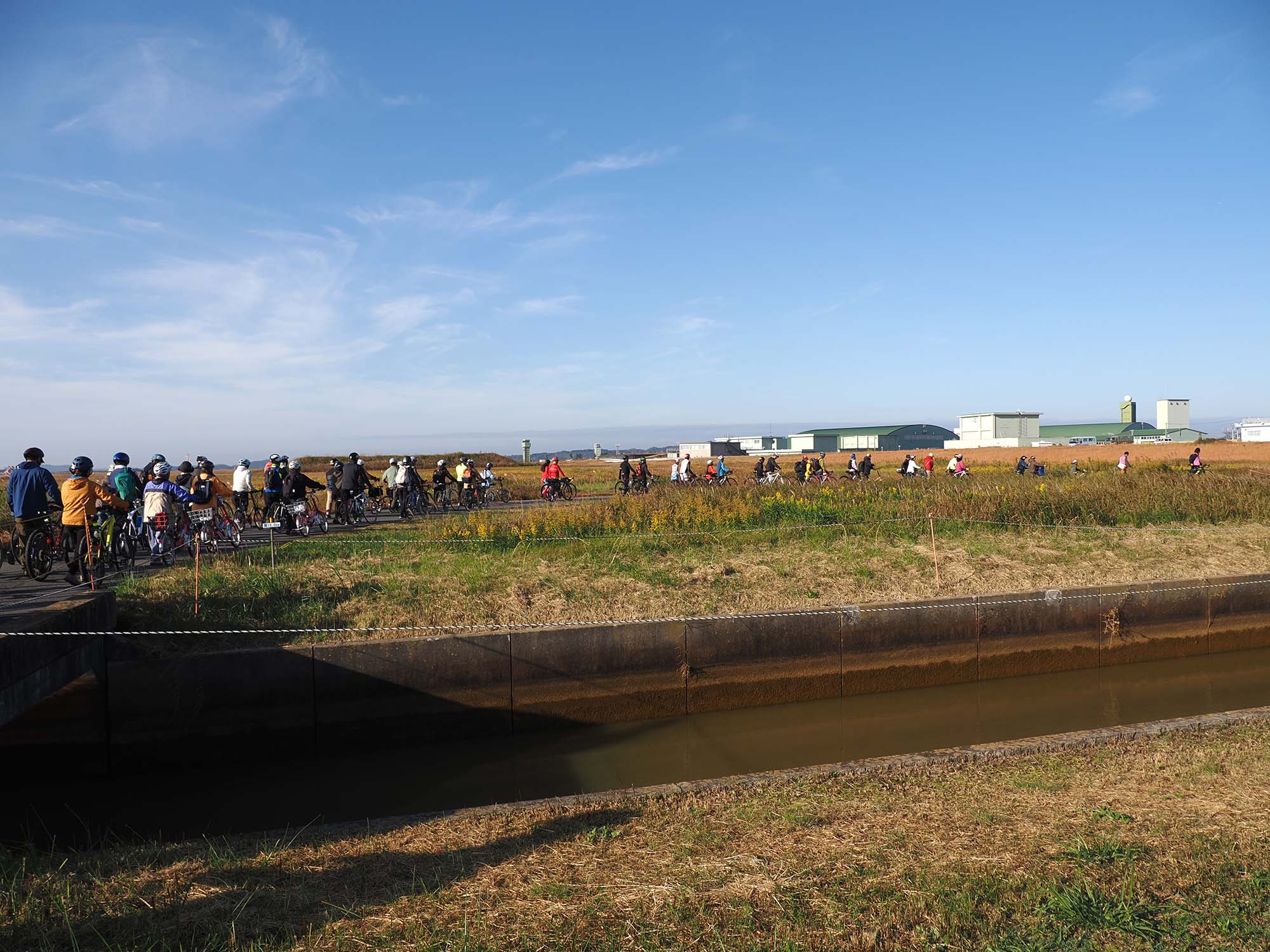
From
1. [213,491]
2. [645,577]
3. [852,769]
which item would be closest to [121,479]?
[213,491]

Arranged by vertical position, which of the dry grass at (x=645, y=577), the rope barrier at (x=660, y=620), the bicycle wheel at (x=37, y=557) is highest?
the bicycle wheel at (x=37, y=557)

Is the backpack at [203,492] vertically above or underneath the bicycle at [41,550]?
above

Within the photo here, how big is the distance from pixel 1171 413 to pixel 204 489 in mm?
113914

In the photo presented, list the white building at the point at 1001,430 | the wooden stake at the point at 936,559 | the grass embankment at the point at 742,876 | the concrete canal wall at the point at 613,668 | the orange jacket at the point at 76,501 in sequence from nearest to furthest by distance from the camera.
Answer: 1. the grass embankment at the point at 742,876
2. the concrete canal wall at the point at 613,668
3. the orange jacket at the point at 76,501
4. the wooden stake at the point at 936,559
5. the white building at the point at 1001,430

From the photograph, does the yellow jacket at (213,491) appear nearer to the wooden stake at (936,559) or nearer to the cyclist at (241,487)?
the cyclist at (241,487)

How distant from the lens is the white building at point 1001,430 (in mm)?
94188

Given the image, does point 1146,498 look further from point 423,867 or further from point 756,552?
point 423,867

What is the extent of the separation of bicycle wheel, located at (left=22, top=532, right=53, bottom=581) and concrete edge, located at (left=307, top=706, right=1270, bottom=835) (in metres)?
7.85

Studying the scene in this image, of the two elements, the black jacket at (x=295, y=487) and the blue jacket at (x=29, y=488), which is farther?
the black jacket at (x=295, y=487)

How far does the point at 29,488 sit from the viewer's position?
11.4 meters

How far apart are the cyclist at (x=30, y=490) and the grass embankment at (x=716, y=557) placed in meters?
1.89

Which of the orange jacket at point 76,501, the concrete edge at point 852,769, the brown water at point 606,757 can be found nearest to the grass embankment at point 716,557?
the orange jacket at point 76,501

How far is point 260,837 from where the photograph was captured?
5309 millimetres

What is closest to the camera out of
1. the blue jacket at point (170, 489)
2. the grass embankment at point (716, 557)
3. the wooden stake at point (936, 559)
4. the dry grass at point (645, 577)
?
the dry grass at point (645, 577)
